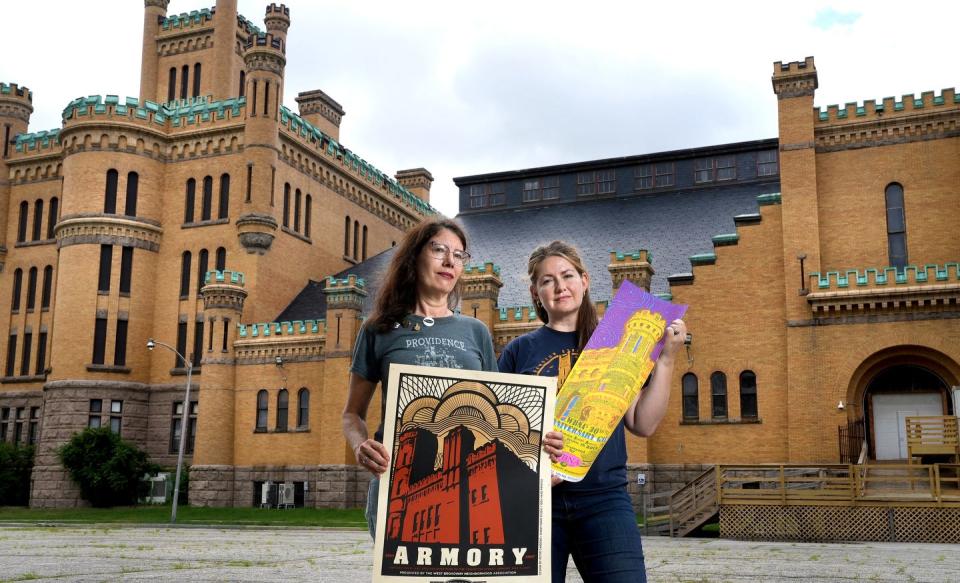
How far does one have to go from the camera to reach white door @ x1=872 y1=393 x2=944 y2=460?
101 feet

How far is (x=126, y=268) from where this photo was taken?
144 ft

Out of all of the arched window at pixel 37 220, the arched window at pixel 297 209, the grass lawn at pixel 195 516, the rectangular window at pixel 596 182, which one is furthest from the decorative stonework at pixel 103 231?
the rectangular window at pixel 596 182

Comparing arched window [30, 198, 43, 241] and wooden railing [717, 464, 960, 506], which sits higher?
arched window [30, 198, 43, 241]

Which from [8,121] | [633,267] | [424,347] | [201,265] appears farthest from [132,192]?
[424,347]

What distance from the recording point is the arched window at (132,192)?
4409 centimetres

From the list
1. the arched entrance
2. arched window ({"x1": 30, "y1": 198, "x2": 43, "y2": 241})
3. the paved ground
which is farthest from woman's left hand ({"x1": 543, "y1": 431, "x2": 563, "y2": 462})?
arched window ({"x1": 30, "y1": 198, "x2": 43, "y2": 241})

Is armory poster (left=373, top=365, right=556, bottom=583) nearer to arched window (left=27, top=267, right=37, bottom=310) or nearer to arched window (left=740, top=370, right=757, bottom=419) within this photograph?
arched window (left=740, top=370, right=757, bottom=419)

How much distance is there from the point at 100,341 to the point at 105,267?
339 cm

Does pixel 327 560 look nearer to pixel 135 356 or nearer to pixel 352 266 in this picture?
pixel 135 356

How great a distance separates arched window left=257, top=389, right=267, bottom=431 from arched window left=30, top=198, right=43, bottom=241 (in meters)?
16.3

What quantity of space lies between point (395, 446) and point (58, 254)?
147 ft

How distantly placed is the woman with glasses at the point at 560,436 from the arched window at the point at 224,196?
133ft

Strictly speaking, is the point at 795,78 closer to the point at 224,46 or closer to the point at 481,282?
the point at 481,282

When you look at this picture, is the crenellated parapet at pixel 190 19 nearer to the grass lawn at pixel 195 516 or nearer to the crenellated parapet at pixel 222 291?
the crenellated parapet at pixel 222 291
